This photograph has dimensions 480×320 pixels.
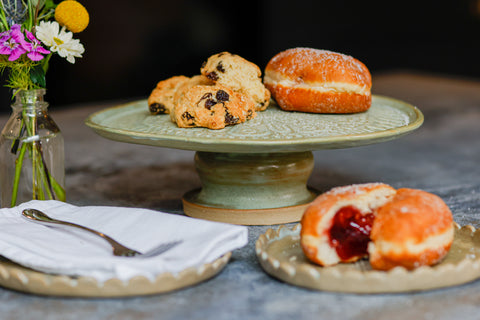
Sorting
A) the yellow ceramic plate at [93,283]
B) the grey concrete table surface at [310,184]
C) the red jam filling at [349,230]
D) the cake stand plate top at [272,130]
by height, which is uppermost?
the cake stand plate top at [272,130]

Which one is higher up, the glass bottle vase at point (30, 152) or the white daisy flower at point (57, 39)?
the white daisy flower at point (57, 39)

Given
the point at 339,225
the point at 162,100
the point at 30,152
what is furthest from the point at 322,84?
the point at 30,152

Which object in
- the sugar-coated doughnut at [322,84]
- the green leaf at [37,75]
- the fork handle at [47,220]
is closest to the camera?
the fork handle at [47,220]

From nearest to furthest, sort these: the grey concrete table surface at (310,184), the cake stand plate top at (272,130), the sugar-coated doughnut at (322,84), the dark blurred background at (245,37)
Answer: the grey concrete table surface at (310,184) → the cake stand plate top at (272,130) → the sugar-coated doughnut at (322,84) → the dark blurred background at (245,37)

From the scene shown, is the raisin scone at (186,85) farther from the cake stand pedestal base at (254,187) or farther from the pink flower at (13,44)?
the pink flower at (13,44)

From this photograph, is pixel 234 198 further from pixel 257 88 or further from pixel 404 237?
pixel 404 237

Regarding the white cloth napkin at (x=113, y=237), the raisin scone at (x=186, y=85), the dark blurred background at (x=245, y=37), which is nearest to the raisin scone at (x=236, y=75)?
Result: the raisin scone at (x=186, y=85)

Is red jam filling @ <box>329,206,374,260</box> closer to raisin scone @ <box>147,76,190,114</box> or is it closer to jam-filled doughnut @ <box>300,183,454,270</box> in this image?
jam-filled doughnut @ <box>300,183,454,270</box>

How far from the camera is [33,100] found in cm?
108

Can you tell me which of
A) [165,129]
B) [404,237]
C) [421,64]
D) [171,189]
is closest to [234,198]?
[165,129]

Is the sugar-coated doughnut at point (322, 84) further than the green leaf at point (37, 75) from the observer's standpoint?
Yes

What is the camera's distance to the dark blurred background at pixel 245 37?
3.80m

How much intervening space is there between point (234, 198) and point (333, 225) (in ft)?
1.18

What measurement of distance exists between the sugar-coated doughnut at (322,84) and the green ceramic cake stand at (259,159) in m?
0.02
